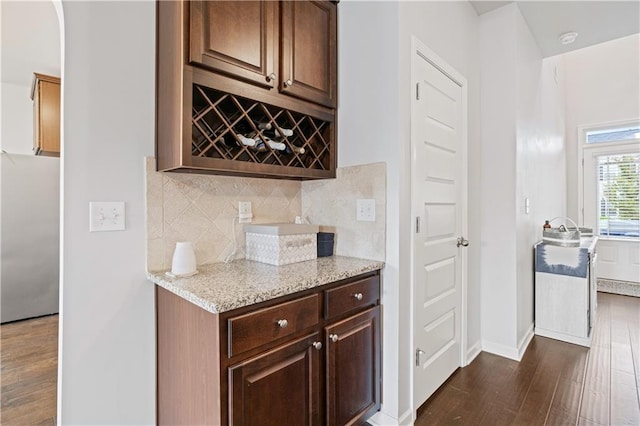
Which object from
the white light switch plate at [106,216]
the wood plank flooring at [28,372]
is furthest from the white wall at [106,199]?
the wood plank flooring at [28,372]

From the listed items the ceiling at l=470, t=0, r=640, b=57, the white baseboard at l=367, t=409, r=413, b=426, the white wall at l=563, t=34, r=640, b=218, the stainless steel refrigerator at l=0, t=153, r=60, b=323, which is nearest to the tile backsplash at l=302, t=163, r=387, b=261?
the white baseboard at l=367, t=409, r=413, b=426

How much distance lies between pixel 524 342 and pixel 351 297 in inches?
80.7

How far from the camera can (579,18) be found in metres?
2.67

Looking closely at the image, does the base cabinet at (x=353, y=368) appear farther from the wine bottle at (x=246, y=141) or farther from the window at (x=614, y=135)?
the window at (x=614, y=135)

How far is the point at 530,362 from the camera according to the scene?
2.46 meters

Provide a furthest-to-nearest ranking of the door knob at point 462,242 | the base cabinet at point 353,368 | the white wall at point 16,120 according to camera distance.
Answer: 1. the white wall at point 16,120
2. the door knob at point 462,242
3. the base cabinet at point 353,368

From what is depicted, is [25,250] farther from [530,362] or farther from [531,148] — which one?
[531,148]

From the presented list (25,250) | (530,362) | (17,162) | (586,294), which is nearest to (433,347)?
(530,362)

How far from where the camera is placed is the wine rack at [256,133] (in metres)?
1.45

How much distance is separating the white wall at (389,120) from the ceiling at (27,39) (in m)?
2.31

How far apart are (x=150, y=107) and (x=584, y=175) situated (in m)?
5.66

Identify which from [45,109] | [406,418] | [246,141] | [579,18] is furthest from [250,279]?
[579,18]

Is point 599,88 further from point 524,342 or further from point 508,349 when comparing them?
point 508,349

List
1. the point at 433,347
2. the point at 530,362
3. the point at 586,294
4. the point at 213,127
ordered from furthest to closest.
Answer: the point at 586,294 → the point at 530,362 → the point at 433,347 → the point at 213,127
